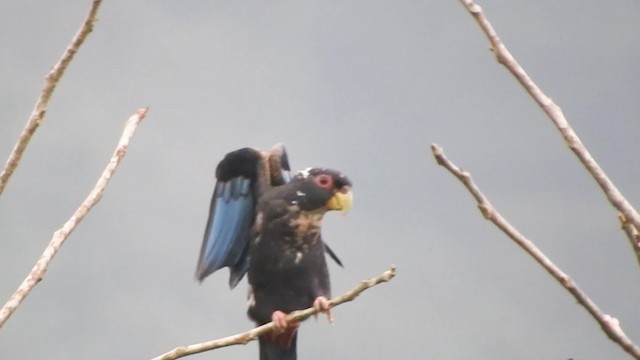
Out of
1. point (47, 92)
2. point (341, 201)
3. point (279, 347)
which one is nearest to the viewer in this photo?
point (47, 92)

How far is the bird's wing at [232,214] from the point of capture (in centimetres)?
205

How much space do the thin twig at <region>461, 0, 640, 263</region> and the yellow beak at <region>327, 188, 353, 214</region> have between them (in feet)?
3.50

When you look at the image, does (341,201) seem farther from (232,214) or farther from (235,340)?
(235,340)

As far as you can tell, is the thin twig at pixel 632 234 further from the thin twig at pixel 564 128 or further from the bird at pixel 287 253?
the bird at pixel 287 253

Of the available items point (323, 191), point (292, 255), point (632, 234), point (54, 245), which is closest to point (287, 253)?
point (292, 255)

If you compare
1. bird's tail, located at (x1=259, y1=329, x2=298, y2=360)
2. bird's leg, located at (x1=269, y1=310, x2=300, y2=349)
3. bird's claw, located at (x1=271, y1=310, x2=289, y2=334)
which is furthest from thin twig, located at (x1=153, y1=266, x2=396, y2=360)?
bird's tail, located at (x1=259, y1=329, x2=298, y2=360)

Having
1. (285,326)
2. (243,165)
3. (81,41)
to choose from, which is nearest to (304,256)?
(285,326)

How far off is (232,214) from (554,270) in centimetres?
145

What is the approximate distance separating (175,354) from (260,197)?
43.4 inches

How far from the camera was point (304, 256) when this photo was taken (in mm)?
1861

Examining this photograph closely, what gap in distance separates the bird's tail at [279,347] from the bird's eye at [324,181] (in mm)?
267

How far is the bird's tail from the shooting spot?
1892mm

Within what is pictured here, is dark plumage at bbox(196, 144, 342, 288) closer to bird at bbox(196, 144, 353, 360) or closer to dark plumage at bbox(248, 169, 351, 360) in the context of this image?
bird at bbox(196, 144, 353, 360)

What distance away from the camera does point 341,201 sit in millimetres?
1796
